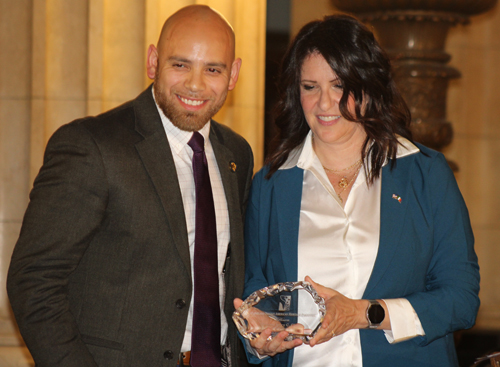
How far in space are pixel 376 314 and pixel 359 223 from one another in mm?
347

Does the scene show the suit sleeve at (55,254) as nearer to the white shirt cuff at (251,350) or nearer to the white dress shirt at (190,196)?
the white dress shirt at (190,196)

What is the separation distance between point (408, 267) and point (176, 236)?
85 centimetres

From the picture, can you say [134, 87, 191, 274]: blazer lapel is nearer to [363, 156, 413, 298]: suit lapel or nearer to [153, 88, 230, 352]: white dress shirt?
[153, 88, 230, 352]: white dress shirt

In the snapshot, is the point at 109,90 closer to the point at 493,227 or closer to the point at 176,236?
the point at 176,236

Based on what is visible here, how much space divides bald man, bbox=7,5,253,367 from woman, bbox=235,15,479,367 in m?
0.22

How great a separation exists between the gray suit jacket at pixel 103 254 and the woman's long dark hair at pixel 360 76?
60 cm

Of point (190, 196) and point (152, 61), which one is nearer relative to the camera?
point (190, 196)

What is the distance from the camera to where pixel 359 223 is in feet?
7.29

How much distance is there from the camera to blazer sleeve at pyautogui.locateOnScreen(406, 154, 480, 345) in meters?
2.11

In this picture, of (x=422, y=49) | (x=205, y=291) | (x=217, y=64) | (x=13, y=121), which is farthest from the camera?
(x=422, y=49)

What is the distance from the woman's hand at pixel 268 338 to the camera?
2.02 metres

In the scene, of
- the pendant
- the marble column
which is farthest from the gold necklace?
the marble column

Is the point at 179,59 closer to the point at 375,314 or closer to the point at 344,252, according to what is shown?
the point at 344,252

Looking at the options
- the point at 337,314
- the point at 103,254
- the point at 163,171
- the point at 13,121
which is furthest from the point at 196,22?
the point at 13,121
